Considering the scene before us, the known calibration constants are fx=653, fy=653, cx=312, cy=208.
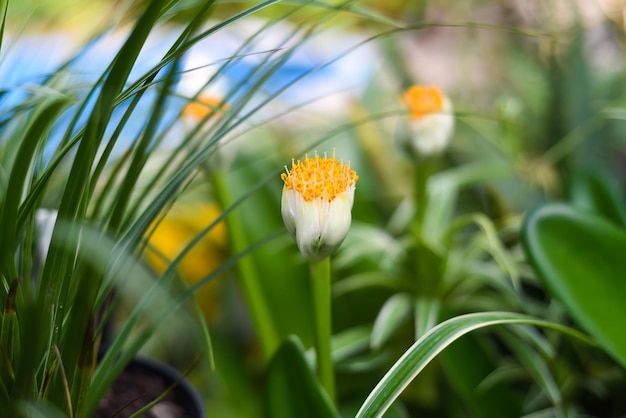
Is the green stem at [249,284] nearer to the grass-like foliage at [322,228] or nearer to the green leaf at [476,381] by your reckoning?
the grass-like foliage at [322,228]

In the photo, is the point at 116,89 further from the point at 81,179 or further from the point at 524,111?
the point at 524,111

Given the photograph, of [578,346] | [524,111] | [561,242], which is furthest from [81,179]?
[524,111]

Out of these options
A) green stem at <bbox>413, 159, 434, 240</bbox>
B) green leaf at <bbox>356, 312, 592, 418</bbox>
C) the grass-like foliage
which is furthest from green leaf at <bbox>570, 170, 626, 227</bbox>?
green leaf at <bbox>356, 312, 592, 418</bbox>

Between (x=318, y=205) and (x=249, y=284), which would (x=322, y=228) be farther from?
(x=249, y=284)

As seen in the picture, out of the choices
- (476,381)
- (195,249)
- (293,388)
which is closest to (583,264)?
(476,381)

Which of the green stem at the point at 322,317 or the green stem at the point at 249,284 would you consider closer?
the green stem at the point at 322,317

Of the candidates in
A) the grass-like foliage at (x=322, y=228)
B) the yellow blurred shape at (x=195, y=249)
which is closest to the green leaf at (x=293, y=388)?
the grass-like foliage at (x=322, y=228)

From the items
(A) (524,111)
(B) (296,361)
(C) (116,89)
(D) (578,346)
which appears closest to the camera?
(C) (116,89)

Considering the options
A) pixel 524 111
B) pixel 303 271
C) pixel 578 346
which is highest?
pixel 524 111
